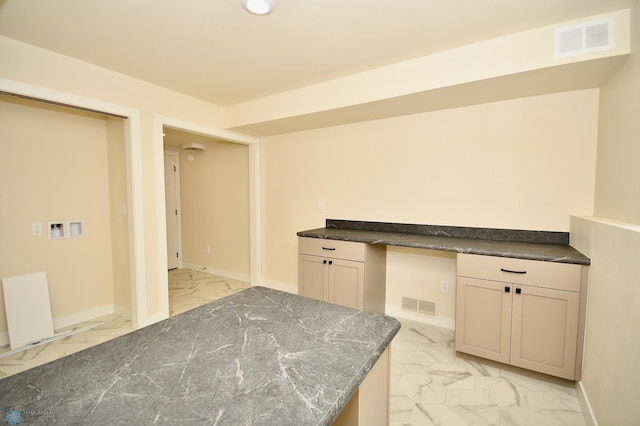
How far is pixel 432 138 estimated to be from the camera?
288cm

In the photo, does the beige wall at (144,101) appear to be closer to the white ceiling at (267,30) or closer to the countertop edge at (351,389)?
the white ceiling at (267,30)

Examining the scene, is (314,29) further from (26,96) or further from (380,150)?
(26,96)

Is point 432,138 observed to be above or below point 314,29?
below

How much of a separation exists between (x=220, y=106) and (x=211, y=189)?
1598 millimetres

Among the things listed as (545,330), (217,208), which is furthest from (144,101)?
(545,330)

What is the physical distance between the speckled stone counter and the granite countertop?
57.8 inches

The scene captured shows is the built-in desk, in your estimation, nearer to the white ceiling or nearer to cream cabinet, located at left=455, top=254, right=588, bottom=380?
cream cabinet, located at left=455, top=254, right=588, bottom=380

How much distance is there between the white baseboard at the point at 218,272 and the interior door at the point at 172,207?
0.81ft

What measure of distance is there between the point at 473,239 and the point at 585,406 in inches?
52.2

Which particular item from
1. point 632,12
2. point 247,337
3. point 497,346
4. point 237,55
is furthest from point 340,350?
point 632,12

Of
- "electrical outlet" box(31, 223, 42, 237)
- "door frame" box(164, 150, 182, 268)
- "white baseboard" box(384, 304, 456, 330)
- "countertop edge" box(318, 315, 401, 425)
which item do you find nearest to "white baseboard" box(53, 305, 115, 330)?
"electrical outlet" box(31, 223, 42, 237)

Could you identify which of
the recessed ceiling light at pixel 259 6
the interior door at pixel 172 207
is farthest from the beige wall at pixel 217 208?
the recessed ceiling light at pixel 259 6

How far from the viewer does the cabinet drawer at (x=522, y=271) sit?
1.92 metres

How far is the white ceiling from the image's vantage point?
1725 mm
